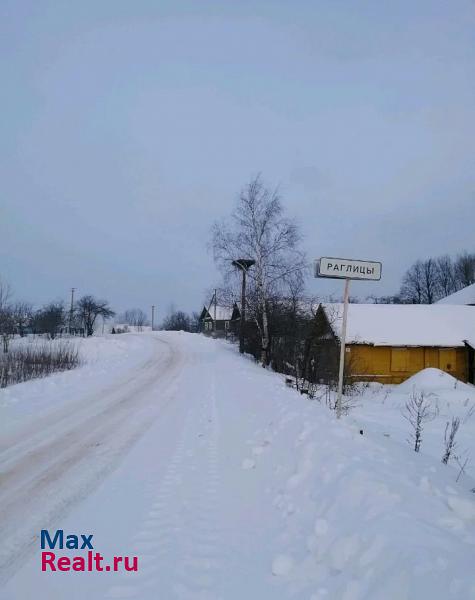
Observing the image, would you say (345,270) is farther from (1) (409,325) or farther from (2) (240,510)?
(1) (409,325)

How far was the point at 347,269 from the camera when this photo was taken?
7031 millimetres

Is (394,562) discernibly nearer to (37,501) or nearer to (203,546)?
(203,546)

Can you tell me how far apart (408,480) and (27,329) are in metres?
78.2

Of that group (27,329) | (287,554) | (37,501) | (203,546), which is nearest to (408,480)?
(287,554)

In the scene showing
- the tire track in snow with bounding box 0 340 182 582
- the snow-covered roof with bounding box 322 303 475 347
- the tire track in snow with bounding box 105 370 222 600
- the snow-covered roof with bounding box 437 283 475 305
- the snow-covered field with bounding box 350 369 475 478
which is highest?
the snow-covered roof with bounding box 437 283 475 305

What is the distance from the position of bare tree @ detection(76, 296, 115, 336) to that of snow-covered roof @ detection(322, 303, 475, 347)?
58.1 meters

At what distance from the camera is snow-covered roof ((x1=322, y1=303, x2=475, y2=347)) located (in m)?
27.5

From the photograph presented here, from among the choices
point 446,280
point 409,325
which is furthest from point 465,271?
point 409,325

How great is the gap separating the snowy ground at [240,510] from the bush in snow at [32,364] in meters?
6.98

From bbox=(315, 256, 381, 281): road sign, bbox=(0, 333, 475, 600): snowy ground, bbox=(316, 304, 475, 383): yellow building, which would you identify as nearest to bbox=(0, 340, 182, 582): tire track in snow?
bbox=(0, 333, 475, 600): snowy ground

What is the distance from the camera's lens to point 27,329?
235ft

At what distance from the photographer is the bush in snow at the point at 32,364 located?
14250 millimetres

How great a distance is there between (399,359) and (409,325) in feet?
10.1

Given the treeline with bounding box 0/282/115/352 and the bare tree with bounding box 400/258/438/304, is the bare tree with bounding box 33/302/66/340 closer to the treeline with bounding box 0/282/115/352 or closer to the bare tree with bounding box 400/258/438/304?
the treeline with bounding box 0/282/115/352
